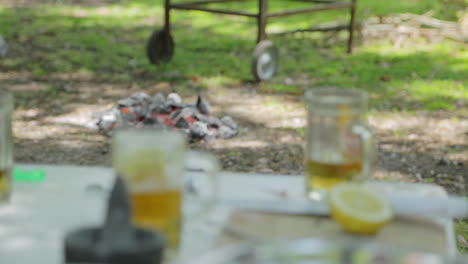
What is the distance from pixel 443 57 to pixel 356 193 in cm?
598

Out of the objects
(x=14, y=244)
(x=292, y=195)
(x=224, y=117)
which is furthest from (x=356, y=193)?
(x=224, y=117)

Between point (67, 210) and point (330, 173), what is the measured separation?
438 millimetres

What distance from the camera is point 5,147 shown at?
1.18 metres

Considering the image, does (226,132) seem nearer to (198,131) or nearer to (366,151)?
(198,131)

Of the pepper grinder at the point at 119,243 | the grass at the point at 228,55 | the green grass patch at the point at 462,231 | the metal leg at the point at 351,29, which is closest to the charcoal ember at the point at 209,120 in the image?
the grass at the point at 228,55

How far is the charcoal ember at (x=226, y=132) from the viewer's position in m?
4.51

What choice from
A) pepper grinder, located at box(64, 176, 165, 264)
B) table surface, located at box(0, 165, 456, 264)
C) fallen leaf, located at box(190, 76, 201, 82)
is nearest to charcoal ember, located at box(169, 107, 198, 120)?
fallen leaf, located at box(190, 76, 201, 82)

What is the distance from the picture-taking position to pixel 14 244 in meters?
1.04

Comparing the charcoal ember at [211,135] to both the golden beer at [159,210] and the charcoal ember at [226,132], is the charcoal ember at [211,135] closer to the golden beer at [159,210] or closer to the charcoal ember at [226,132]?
the charcoal ember at [226,132]

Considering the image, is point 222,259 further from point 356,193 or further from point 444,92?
point 444,92

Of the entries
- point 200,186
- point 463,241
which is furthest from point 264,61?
point 200,186

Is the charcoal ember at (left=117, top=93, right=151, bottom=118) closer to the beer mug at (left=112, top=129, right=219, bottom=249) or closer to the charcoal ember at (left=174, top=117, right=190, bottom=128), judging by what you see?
the charcoal ember at (left=174, top=117, right=190, bottom=128)

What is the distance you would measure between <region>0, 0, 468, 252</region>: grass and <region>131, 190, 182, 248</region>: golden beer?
145 inches

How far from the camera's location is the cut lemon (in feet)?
3.49
